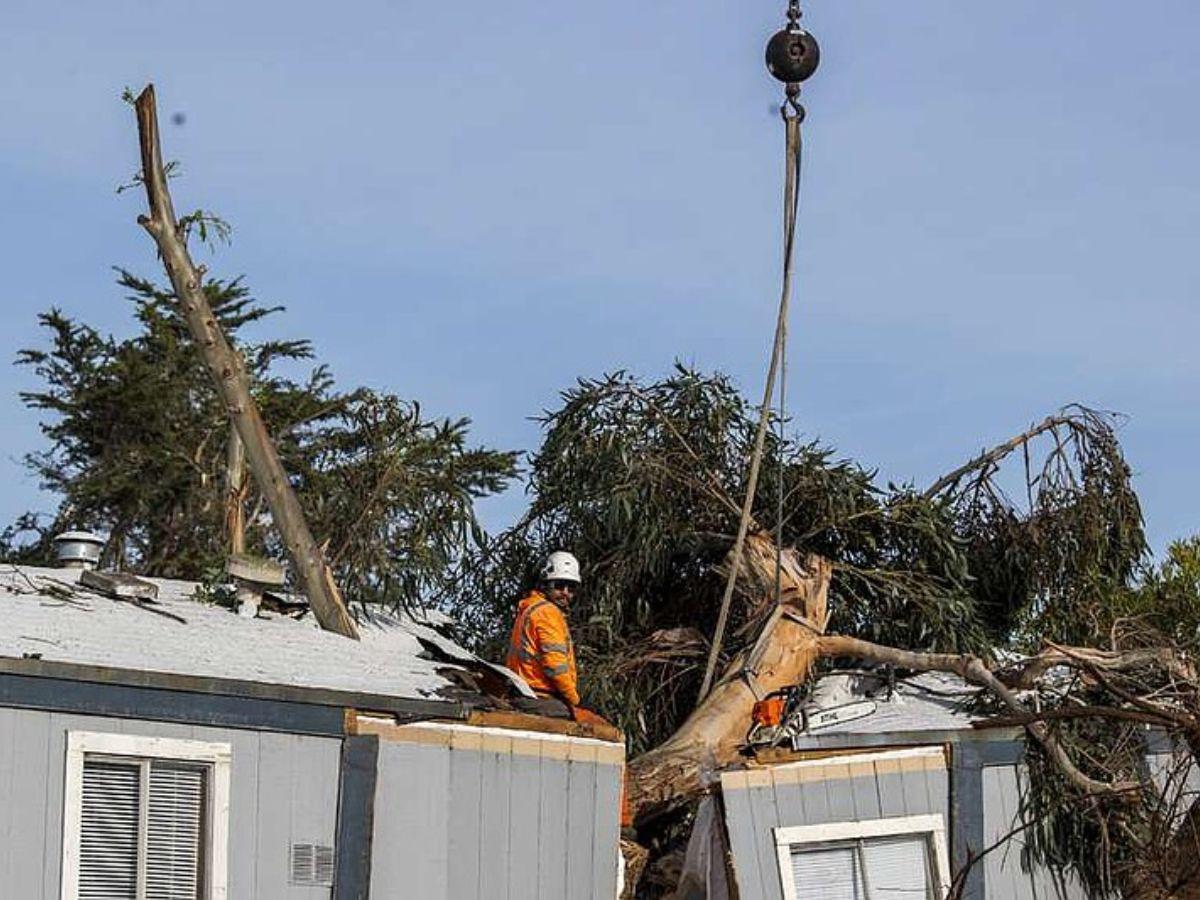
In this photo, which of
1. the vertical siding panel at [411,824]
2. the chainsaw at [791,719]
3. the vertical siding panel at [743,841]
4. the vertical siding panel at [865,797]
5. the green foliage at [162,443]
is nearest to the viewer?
the vertical siding panel at [411,824]

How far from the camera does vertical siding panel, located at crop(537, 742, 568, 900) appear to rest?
14148mm

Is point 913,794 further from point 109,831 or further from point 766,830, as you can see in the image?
point 109,831

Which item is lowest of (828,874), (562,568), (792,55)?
(828,874)

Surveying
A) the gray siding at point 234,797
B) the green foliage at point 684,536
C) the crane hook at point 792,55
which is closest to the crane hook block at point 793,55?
the crane hook at point 792,55

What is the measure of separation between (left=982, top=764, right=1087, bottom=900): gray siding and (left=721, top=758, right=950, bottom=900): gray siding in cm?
36

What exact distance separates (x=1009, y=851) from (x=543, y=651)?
3.41 m

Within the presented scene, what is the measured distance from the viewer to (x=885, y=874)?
15117 millimetres

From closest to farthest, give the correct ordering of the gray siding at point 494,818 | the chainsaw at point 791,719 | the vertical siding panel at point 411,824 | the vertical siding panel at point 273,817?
the vertical siding panel at point 273,817, the vertical siding panel at point 411,824, the gray siding at point 494,818, the chainsaw at point 791,719

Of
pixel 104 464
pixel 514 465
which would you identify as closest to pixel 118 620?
pixel 514 465

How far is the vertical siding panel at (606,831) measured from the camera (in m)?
14.4

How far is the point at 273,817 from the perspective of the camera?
12953mm

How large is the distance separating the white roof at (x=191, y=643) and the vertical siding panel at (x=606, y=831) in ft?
3.91

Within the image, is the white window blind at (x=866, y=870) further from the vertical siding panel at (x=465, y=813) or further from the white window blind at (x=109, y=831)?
the white window blind at (x=109, y=831)

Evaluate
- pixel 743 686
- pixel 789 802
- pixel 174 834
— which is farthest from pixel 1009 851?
pixel 174 834
